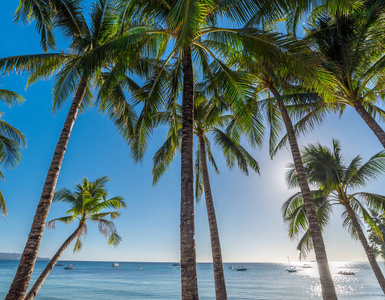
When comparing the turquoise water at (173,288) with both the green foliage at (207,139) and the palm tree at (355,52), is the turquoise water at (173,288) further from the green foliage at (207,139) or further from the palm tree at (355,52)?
the palm tree at (355,52)

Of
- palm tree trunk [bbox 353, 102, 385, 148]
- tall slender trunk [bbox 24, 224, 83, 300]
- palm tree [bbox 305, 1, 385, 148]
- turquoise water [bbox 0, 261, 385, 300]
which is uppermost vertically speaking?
palm tree [bbox 305, 1, 385, 148]

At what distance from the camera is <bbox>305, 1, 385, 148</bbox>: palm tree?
6.98 m

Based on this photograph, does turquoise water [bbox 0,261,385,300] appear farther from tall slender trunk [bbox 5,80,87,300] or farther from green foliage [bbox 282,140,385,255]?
tall slender trunk [bbox 5,80,87,300]

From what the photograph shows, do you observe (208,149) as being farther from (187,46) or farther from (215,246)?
(187,46)

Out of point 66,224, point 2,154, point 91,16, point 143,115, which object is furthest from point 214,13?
point 66,224

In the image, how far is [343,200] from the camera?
36.1 ft

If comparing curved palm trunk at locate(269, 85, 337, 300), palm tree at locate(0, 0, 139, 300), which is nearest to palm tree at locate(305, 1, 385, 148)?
curved palm trunk at locate(269, 85, 337, 300)

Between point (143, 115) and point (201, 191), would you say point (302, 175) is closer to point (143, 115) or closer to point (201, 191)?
point (143, 115)

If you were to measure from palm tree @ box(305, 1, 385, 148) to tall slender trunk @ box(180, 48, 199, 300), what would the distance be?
14.0 feet

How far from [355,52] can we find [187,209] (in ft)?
23.4

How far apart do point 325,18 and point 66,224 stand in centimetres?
1596

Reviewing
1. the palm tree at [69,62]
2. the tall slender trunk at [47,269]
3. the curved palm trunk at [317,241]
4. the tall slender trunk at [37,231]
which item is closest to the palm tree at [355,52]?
the curved palm trunk at [317,241]

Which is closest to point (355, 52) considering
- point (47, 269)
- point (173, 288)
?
point (47, 269)

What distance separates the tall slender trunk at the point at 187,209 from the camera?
4.37 metres
